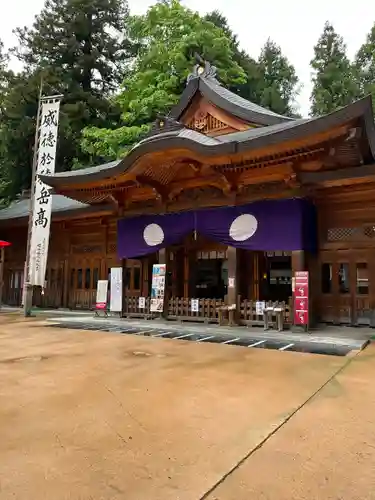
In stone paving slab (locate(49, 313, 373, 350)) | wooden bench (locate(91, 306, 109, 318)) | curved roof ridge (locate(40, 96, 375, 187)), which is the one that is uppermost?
curved roof ridge (locate(40, 96, 375, 187))

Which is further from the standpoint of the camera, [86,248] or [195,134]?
[86,248]

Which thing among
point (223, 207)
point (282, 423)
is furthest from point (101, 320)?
point (282, 423)

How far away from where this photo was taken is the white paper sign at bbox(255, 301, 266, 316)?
8.83 meters

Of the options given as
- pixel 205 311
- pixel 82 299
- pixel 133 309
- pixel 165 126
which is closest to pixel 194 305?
pixel 205 311

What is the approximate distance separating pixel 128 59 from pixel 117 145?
439 inches

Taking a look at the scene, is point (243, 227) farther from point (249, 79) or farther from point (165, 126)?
point (249, 79)

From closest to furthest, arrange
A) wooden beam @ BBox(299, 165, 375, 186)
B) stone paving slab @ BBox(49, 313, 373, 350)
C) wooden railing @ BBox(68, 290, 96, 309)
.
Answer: stone paving slab @ BBox(49, 313, 373, 350) → wooden beam @ BBox(299, 165, 375, 186) → wooden railing @ BBox(68, 290, 96, 309)

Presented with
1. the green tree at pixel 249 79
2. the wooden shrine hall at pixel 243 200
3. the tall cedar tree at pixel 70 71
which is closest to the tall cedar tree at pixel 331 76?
the green tree at pixel 249 79

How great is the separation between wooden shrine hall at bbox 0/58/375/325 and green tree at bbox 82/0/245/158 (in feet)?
25.4

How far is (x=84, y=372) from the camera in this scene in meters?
4.55

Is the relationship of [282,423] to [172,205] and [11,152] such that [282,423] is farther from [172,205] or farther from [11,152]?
[11,152]

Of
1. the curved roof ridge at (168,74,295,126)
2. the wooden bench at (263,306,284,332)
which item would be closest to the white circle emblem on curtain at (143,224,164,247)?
the wooden bench at (263,306,284,332)

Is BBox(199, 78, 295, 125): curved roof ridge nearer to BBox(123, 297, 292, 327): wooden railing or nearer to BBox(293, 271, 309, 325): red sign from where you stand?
BBox(293, 271, 309, 325): red sign

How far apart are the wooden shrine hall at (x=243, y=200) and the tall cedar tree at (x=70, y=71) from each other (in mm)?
12800
